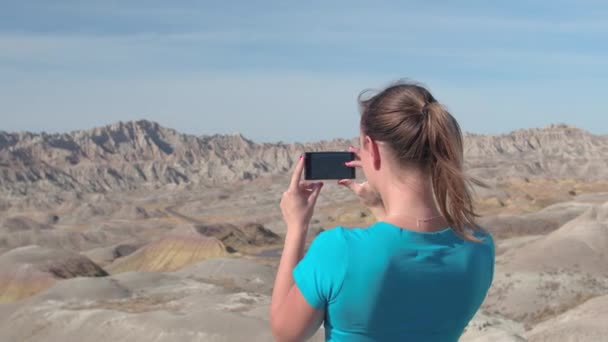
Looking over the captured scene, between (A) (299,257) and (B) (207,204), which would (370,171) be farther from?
(B) (207,204)

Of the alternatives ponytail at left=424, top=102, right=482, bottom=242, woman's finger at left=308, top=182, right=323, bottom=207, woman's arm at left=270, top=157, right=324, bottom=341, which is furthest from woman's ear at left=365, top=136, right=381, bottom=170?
woman's arm at left=270, top=157, right=324, bottom=341

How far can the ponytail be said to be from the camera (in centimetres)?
330

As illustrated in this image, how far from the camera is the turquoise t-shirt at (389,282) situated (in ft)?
9.78

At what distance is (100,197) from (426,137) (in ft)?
559

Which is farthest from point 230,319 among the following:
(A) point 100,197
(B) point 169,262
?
(A) point 100,197

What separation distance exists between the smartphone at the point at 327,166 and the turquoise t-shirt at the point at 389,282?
60cm

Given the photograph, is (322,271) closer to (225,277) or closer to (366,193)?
(366,193)

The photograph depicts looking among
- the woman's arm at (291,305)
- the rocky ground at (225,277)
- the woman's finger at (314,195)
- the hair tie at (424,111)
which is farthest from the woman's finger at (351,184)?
the rocky ground at (225,277)

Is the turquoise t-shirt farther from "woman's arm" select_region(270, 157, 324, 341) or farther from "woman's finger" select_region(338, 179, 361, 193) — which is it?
"woman's finger" select_region(338, 179, 361, 193)

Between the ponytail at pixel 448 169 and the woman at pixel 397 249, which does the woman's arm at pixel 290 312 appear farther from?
the ponytail at pixel 448 169

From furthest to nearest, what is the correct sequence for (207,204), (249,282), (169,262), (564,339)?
(207,204) → (169,262) → (249,282) → (564,339)

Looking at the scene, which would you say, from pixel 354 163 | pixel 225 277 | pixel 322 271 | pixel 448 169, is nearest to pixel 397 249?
pixel 322 271

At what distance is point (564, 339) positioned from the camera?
17141 mm

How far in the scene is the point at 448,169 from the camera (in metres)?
3.30
